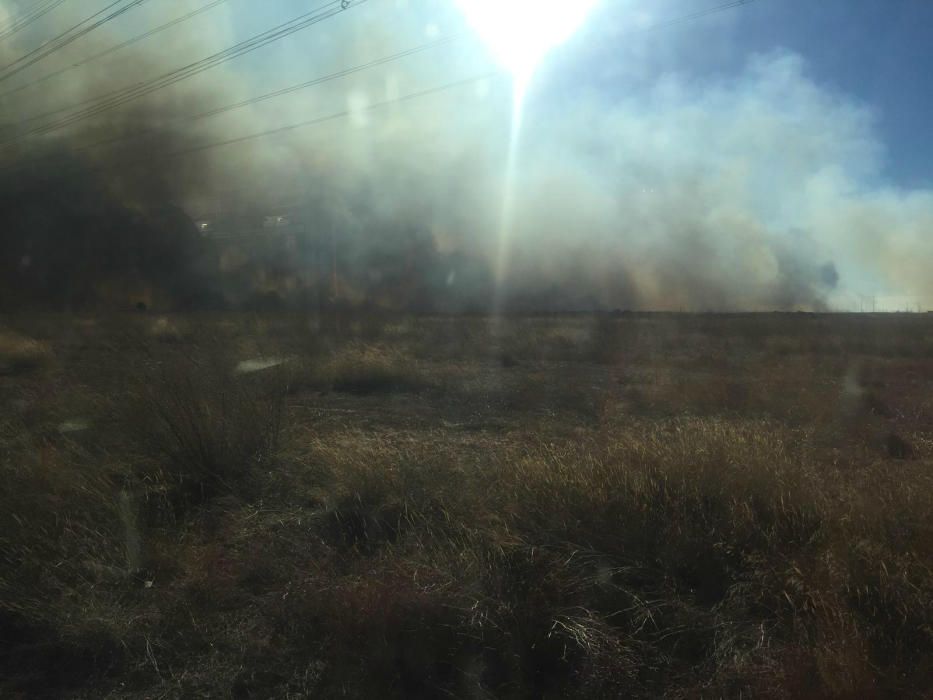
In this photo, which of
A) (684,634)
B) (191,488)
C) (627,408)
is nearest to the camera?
(684,634)

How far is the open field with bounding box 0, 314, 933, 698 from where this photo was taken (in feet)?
12.5

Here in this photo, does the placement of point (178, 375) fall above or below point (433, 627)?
above

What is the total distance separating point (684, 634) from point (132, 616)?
292cm

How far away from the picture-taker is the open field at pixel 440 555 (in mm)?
3805

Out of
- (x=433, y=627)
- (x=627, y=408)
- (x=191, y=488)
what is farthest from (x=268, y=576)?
(x=627, y=408)

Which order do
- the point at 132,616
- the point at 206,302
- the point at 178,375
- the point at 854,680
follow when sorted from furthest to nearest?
1. the point at 206,302
2. the point at 178,375
3. the point at 132,616
4. the point at 854,680

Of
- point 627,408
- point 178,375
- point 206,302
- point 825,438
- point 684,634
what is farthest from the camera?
point 206,302

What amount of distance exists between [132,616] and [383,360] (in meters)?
10.7

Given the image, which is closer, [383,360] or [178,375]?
[178,375]

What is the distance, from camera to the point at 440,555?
472cm

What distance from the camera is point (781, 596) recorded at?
419 cm

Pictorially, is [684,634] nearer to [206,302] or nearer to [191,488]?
[191,488]

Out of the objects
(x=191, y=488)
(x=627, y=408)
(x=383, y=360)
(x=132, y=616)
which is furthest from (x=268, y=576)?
(x=383, y=360)

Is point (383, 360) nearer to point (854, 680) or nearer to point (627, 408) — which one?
point (627, 408)
